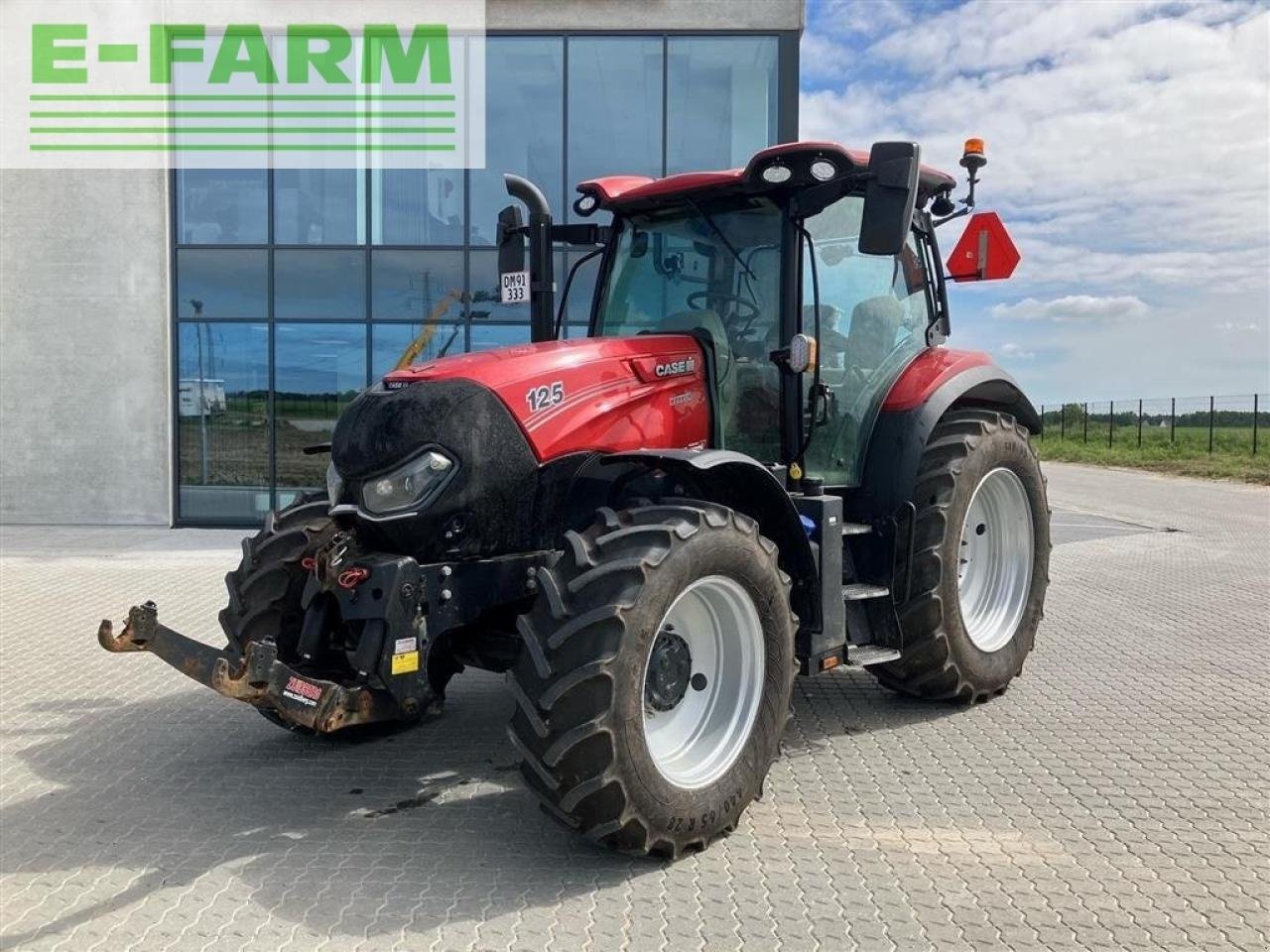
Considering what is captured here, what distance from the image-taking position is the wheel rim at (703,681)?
3891 mm

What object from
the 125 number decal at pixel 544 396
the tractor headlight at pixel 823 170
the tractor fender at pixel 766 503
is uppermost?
the tractor headlight at pixel 823 170

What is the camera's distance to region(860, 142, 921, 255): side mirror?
4141 mm

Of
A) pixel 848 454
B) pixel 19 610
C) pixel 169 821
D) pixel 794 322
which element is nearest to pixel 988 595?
pixel 848 454

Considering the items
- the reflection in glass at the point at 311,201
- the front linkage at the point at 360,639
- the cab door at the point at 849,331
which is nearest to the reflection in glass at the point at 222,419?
the reflection in glass at the point at 311,201

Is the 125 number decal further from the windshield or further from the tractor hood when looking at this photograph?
the windshield

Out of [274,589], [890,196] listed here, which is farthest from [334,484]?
[890,196]

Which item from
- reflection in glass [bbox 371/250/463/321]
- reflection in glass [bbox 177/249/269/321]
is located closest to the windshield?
reflection in glass [bbox 371/250/463/321]

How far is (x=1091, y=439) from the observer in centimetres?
3631

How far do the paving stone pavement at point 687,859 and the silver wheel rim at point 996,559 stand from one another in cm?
42

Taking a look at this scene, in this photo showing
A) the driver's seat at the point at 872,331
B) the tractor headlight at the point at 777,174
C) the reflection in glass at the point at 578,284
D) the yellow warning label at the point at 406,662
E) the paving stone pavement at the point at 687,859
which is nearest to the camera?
the paving stone pavement at the point at 687,859

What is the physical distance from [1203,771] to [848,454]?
79.6 inches

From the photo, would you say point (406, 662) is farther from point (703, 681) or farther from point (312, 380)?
point (312, 380)

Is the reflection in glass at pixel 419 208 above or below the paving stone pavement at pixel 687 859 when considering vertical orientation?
above

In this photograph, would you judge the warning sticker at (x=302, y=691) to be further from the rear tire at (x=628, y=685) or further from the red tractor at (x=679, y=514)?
the rear tire at (x=628, y=685)
